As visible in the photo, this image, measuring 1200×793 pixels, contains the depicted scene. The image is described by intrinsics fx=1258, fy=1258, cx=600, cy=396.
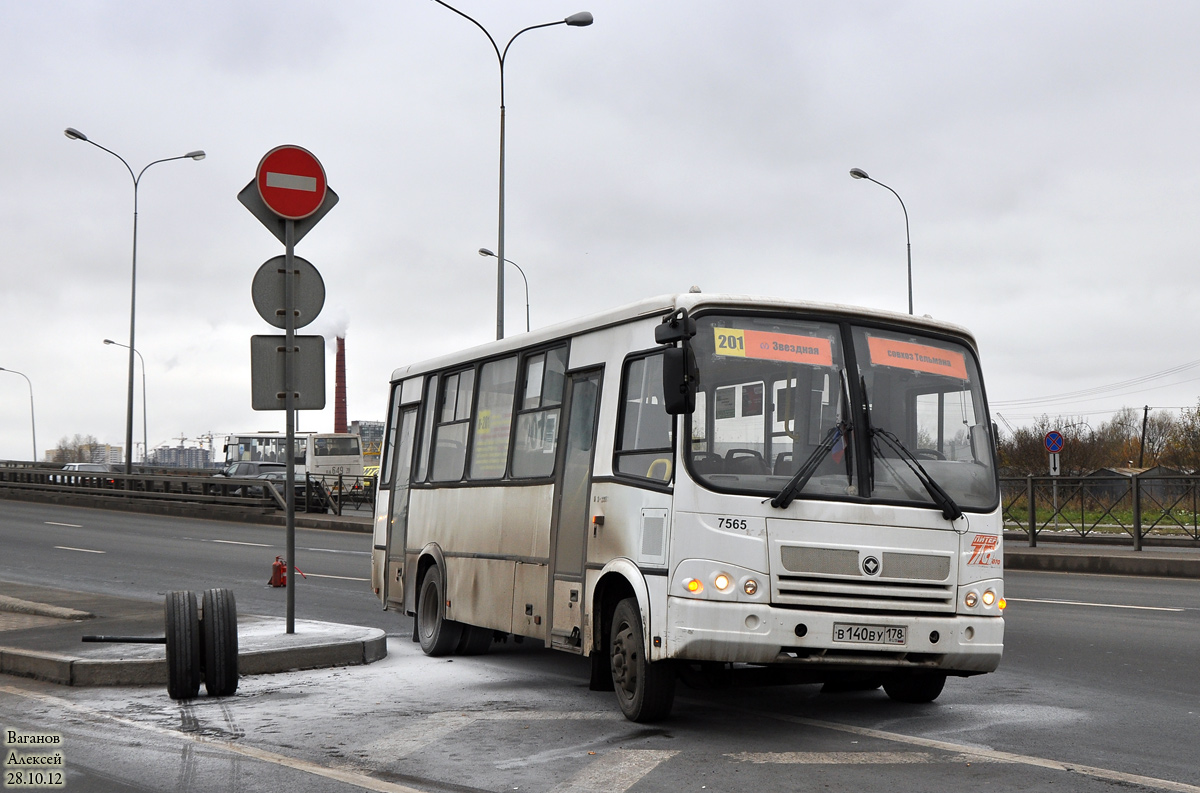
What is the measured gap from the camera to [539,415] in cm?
964

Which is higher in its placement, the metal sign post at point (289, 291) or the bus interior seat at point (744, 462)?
the metal sign post at point (289, 291)

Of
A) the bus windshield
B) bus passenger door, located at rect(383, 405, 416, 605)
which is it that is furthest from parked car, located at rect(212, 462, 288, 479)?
the bus windshield

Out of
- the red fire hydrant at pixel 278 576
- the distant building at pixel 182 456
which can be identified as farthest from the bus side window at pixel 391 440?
the distant building at pixel 182 456

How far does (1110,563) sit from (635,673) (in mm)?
15090

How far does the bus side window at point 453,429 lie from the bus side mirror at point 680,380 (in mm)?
4139

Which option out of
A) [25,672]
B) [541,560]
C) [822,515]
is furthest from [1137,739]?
[25,672]

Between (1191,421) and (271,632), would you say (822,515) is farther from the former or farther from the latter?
(1191,421)

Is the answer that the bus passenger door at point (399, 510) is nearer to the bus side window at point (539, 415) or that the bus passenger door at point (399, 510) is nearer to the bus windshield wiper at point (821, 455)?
the bus side window at point (539, 415)

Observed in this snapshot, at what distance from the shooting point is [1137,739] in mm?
7086

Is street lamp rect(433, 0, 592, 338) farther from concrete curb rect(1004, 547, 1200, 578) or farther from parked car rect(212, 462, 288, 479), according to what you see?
parked car rect(212, 462, 288, 479)

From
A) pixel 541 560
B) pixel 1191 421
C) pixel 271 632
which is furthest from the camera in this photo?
pixel 1191 421

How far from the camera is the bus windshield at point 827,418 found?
740 cm

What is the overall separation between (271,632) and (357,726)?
3.52 metres

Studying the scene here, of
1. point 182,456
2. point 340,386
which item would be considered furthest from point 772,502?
point 182,456
